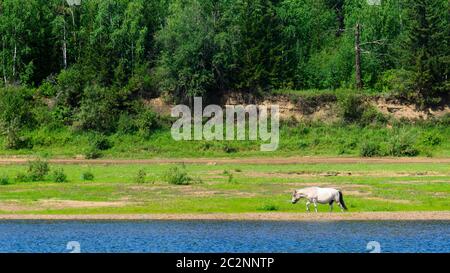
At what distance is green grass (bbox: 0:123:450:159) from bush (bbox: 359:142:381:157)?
272 millimetres

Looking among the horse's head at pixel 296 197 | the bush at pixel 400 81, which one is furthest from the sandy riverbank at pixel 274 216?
the bush at pixel 400 81

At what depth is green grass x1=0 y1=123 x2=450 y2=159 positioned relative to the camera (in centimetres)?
→ 6406

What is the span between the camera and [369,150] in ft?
204

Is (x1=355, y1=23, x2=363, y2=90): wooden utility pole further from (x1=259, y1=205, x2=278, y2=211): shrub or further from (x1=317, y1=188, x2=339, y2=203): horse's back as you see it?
(x1=317, y1=188, x2=339, y2=203): horse's back

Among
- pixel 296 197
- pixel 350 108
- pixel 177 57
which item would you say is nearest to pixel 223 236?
pixel 296 197

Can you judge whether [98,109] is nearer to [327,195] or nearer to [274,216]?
[274,216]

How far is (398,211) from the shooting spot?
35.7 metres

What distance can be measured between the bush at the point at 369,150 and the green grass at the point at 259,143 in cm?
27

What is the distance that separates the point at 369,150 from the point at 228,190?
21.7 meters

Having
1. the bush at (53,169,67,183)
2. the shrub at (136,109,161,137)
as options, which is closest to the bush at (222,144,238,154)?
the shrub at (136,109,161,137)

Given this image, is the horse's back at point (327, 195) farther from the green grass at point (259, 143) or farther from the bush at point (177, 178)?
the green grass at point (259, 143)

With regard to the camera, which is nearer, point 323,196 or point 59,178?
point 323,196
